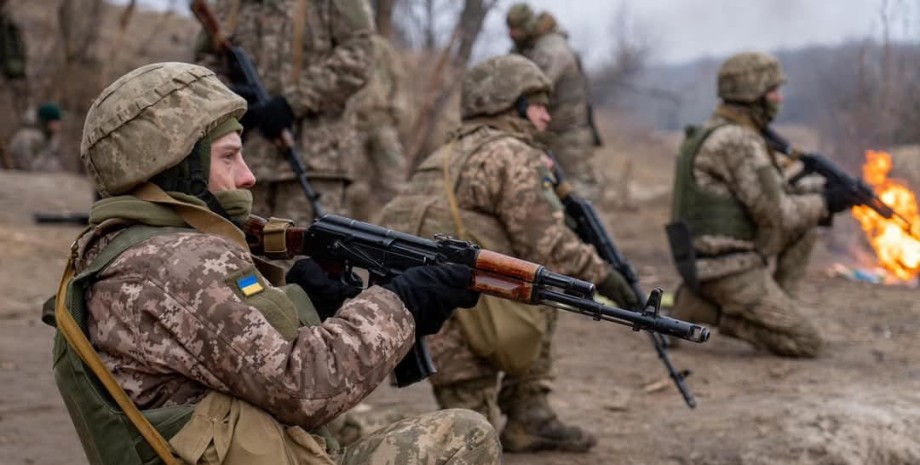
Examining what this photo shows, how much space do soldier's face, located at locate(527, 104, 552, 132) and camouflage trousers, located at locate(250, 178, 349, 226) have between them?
1.40m

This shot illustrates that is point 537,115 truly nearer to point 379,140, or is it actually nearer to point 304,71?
point 304,71

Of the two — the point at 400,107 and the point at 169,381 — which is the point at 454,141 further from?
the point at 400,107

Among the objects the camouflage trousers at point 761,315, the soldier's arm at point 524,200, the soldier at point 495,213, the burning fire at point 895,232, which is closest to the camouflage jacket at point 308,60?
the soldier at point 495,213

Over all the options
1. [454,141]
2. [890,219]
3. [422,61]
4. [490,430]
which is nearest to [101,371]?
[490,430]

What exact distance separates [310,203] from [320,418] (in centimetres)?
314

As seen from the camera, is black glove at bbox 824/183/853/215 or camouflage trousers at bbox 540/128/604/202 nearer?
black glove at bbox 824/183/853/215

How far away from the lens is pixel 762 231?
22.7 ft

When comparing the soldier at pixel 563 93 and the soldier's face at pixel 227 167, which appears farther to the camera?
the soldier at pixel 563 93

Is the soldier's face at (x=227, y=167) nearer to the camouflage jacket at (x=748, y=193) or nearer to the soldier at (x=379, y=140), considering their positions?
the camouflage jacket at (x=748, y=193)

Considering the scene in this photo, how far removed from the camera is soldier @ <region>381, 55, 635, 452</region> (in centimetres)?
436

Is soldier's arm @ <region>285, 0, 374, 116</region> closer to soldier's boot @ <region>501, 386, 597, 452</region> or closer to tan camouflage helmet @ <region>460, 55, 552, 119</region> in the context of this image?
tan camouflage helmet @ <region>460, 55, 552, 119</region>

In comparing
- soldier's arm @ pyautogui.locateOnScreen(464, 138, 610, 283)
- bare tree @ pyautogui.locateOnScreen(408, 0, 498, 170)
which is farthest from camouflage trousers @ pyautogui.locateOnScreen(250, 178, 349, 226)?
A: bare tree @ pyautogui.locateOnScreen(408, 0, 498, 170)

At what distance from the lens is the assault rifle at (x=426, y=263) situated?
277 cm

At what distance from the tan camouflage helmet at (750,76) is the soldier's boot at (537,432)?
2.91 meters
